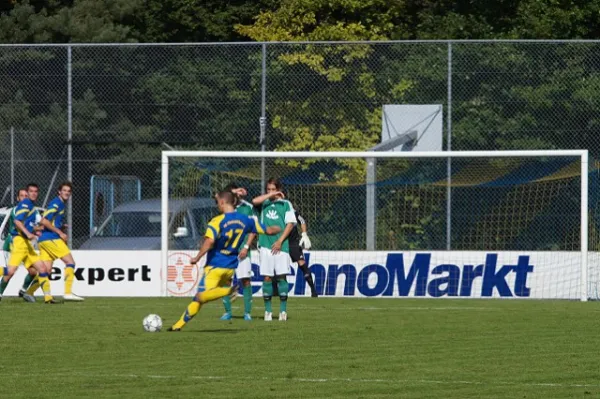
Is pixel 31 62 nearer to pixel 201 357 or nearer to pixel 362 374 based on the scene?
pixel 201 357

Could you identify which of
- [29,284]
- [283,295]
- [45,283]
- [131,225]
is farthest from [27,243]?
[283,295]

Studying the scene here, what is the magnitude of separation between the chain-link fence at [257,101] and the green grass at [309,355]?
19.3 feet

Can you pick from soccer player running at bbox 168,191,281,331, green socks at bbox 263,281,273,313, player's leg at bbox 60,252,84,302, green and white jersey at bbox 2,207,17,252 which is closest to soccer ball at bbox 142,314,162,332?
soccer player running at bbox 168,191,281,331

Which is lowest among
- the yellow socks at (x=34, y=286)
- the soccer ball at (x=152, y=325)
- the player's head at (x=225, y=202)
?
the yellow socks at (x=34, y=286)

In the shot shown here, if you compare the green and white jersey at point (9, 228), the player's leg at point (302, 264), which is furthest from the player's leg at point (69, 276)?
the player's leg at point (302, 264)

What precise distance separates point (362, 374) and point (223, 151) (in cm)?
1493

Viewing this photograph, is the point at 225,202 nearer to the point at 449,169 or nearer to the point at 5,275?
the point at 5,275

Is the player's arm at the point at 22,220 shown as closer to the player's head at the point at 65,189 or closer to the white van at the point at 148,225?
the player's head at the point at 65,189

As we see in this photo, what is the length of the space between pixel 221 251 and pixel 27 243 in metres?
7.77

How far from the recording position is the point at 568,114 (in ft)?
87.3

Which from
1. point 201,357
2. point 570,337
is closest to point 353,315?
point 570,337

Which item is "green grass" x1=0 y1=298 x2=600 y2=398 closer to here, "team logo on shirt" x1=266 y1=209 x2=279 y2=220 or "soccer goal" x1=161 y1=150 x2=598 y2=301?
"team logo on shirt" x1=266 y1=209 x2=279 y2=220

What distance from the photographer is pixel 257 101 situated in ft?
89.1

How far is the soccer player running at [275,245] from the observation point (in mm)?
19094
